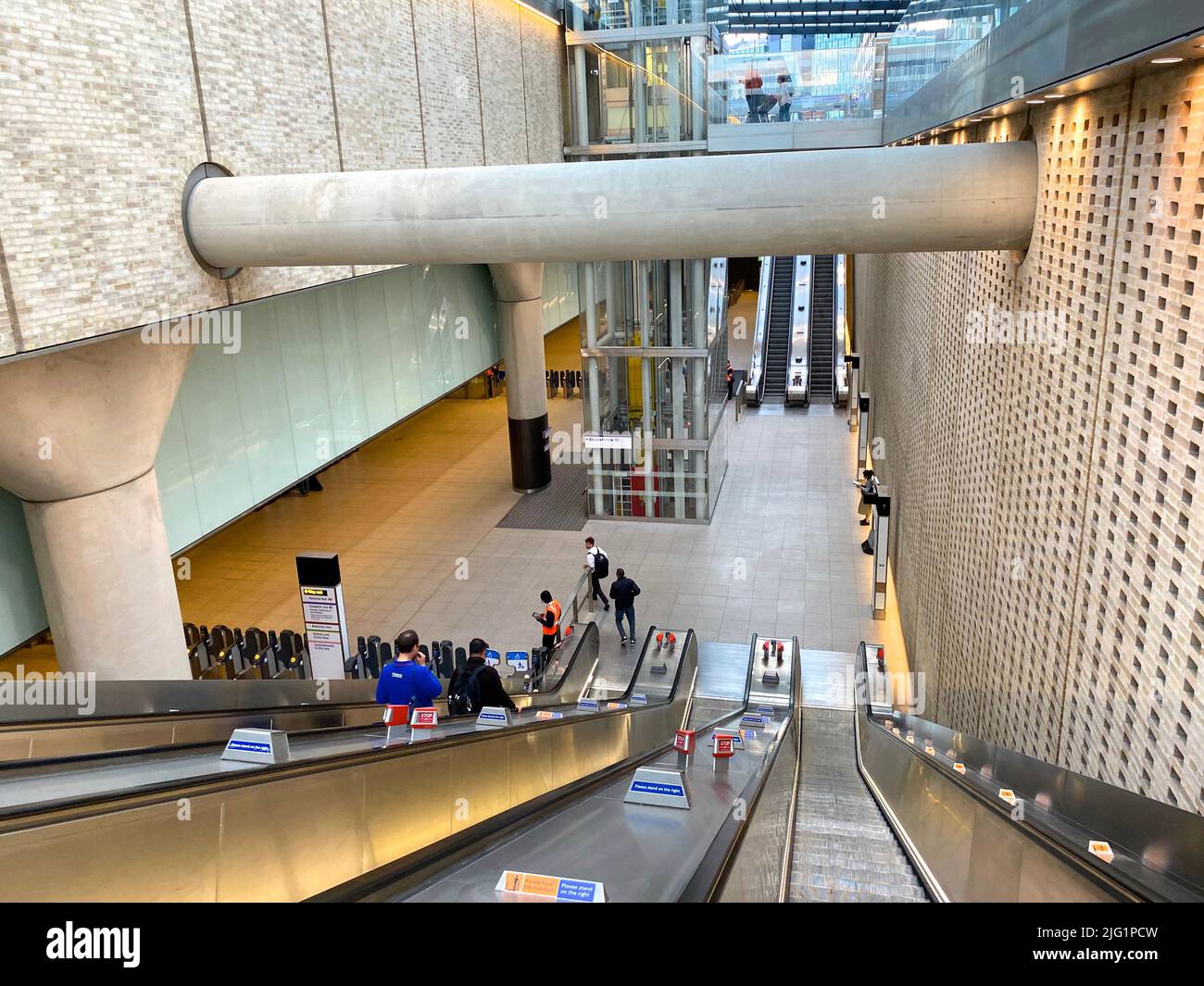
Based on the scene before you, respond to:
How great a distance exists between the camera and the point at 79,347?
26.0 feet

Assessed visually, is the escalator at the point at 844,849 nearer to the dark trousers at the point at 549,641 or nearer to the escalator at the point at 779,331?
the dark trousers at the point at 549,641

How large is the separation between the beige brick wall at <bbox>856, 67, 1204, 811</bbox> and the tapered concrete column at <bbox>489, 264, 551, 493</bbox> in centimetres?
1149

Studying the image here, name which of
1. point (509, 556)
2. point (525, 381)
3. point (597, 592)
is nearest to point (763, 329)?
point (525, 381)

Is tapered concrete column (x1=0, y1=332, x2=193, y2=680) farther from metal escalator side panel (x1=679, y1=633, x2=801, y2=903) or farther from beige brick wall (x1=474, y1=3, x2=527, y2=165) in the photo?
beige brick wall (x1=474, y1=3, x2=527, y2=165)

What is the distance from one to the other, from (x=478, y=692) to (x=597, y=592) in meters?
6.52

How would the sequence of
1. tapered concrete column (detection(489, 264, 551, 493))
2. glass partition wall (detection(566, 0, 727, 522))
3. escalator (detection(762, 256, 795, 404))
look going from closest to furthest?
1. glass partition wall (detection(566, 0, 727, 522))
2. tapered concrete column (detection(489, 264, 551, 493))
3. escalator (detection(762, 256, 795, 404))

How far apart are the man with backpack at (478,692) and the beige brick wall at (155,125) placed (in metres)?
4.11

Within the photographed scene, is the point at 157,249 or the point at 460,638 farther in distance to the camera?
the point at 460,638

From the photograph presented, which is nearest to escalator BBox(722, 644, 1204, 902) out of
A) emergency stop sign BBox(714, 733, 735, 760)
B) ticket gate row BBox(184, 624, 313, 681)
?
emergency stop sign BBox(714, 733, 735, 760)

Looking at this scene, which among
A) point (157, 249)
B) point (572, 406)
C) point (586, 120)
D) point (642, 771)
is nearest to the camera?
point (642, 771)

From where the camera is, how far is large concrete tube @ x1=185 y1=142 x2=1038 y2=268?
628cm

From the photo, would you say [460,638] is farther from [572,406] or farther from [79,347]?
[572,406]

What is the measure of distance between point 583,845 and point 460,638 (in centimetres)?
928
